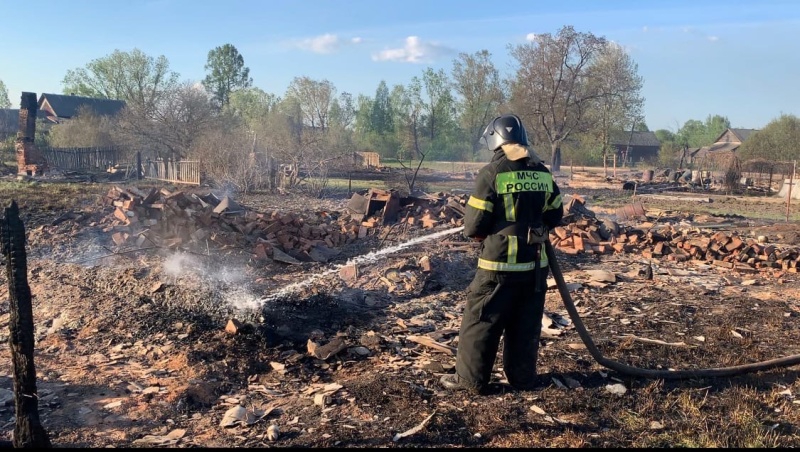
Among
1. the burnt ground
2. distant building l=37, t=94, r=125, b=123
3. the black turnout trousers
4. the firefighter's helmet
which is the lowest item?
the burnt ground

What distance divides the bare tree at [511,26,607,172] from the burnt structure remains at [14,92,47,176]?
93.9 ft

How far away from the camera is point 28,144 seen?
73.7 feet

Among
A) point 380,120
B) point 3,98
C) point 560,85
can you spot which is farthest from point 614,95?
point 3,98

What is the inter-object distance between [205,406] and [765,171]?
33.6 m

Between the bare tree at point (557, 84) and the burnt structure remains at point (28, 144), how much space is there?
28633 mm

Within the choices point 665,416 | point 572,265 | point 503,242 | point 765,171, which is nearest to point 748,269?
point 572,265

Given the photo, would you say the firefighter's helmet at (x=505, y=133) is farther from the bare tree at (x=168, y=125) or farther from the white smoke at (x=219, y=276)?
the bare tree at (x=168, y=125)

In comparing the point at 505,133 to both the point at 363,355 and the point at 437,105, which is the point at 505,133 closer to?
the point at 363,355

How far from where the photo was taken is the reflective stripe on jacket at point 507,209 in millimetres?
3766

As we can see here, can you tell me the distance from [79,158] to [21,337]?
27395mm

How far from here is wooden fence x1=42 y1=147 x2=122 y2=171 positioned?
2616cm

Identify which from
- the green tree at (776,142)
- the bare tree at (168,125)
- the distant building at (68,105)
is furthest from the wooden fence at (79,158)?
the green tree at (776,142)

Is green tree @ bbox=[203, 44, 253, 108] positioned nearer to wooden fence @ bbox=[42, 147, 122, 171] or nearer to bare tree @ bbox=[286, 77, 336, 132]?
bare tree @ bbox=[286, 77, 336, 132]

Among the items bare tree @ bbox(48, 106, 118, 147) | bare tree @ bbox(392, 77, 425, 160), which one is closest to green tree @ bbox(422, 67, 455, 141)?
bare tree @ bbox(392, 77, 425, 160)
